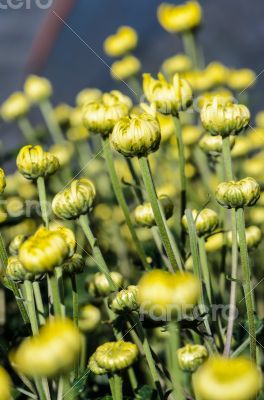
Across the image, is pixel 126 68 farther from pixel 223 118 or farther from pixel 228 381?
pixel 228 381

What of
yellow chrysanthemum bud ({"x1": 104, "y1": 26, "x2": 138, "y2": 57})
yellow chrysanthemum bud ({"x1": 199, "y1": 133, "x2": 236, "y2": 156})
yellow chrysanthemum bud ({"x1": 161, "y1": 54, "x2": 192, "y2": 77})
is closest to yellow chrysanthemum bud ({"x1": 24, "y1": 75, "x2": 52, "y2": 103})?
yellow chrysanthemum bud ({"x1": 104, "y1": 26, "x2": 138, "y2": 57})

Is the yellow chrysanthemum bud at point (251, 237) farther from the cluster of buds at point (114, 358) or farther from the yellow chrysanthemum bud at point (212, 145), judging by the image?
the cluster of buds at point (114, 358)

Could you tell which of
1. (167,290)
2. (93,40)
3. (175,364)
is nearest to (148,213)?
(175,364)

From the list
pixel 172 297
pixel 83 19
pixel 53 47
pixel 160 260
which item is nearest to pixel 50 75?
pixel 53 47

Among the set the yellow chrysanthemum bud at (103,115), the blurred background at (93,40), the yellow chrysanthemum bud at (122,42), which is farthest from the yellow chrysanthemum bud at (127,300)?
the blurred background at (93,40)

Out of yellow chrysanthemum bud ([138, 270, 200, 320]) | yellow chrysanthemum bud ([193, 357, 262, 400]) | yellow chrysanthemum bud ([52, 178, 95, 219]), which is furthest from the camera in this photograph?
yellow chrysanthemum bud ([52, 178, 95, 219])

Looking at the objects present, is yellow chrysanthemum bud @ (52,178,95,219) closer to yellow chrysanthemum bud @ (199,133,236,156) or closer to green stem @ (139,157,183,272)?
green stem @ (139,157,183,272)

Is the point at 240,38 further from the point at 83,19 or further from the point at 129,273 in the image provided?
the point at 129,273
